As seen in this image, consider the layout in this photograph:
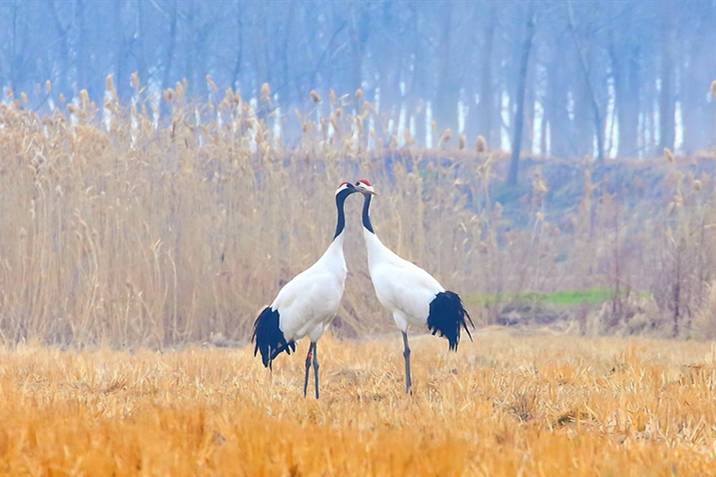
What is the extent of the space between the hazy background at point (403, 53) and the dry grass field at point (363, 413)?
3278 cm

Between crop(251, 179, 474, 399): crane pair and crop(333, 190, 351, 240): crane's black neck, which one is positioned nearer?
crop(251, 179, 474, 399): crane pair

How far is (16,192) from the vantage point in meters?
11.5

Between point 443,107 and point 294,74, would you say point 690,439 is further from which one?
point 294,74

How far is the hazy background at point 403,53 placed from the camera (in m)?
44.4

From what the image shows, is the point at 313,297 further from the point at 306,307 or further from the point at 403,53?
the point at 403,53

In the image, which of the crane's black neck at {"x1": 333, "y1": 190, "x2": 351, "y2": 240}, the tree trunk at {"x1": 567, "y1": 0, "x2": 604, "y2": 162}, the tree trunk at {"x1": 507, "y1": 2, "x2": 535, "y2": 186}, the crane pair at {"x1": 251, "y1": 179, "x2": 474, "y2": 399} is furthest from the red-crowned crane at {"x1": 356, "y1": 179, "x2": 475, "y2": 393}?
the tree trunk at {"x1": 567, "y1": 0, "x2": 604, "y2": 162}

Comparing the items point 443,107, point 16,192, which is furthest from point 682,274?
point 443,107

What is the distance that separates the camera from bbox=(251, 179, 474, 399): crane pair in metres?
7.82

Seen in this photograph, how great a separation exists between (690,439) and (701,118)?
51.6 metres

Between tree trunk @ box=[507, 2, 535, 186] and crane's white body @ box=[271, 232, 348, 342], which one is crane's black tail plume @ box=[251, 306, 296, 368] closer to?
crane's white body @ box=[271, 232, 348, 342]

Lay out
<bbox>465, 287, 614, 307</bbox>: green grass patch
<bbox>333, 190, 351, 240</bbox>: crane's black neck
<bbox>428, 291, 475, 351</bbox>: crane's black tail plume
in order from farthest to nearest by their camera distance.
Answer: <bbox>465, 287, 614, 307</bbox>: green grass patch → <bbox>428, 291, 475, 351</bbox>: crane's black tail plume → <bbox>333, 190, 351, 240</bbox>: crane's black neck

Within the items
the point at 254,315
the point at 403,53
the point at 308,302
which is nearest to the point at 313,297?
the point at 308,302

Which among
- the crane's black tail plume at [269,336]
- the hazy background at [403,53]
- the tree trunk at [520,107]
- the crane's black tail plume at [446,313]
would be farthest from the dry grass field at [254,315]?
the hazy background at [403,53]

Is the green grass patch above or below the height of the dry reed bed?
below
